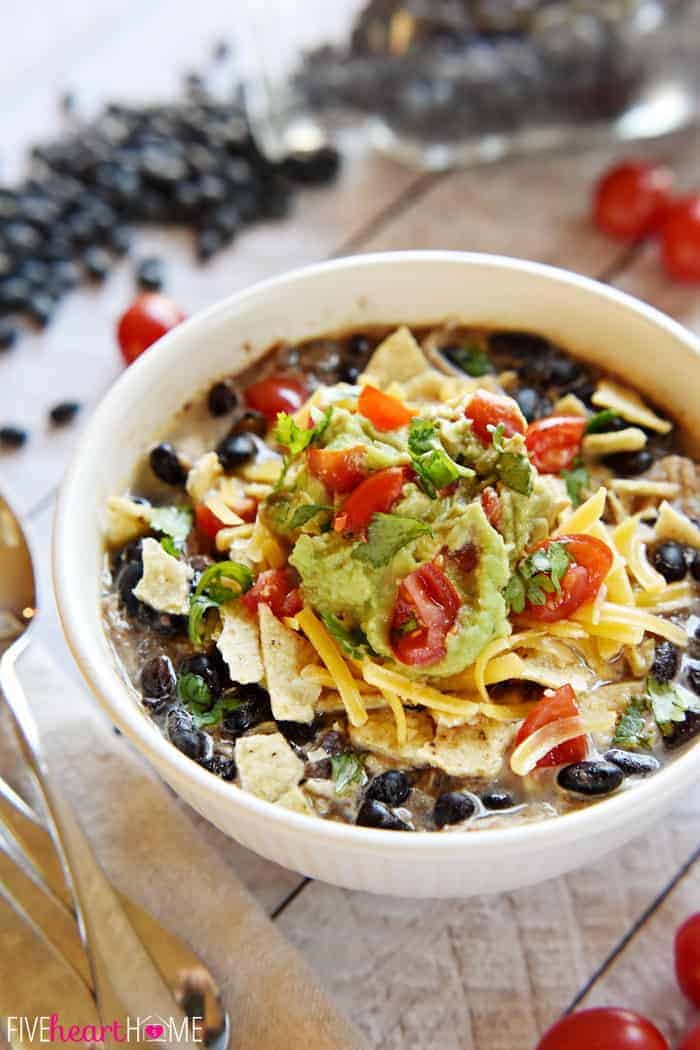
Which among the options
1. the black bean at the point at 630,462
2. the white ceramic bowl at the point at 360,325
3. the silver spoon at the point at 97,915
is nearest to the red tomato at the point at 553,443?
the black bean at the point at 630,462

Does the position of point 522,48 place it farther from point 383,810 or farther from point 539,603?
point 383,810

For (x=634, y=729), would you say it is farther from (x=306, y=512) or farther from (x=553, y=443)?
(x=306, y=512)

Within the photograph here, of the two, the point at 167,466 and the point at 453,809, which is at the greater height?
the point at 167,466

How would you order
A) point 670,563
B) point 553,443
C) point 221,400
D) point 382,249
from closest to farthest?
point 670,563
point 553,443
point 221,400
point 382,249

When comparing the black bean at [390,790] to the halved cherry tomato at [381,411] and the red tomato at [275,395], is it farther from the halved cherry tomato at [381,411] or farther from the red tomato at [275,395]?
the red tomato at [275,395]

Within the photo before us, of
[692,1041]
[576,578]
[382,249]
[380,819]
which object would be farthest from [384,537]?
[382,249]
